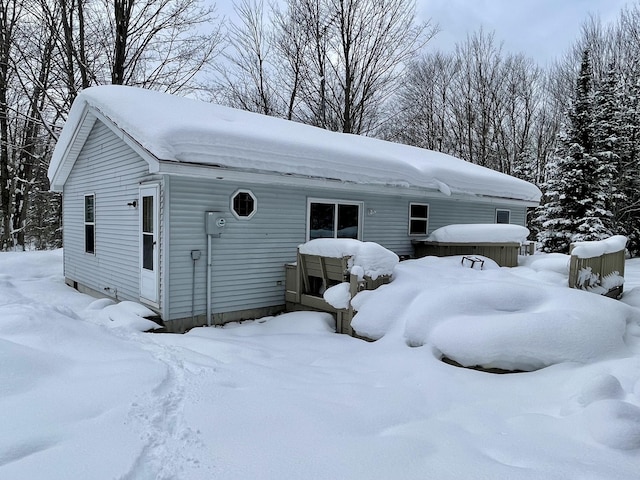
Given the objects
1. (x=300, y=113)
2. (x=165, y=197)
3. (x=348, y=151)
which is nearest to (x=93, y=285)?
(x=165, y=197)

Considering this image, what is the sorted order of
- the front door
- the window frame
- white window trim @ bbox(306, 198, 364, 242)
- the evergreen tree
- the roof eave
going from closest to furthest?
1. the roof eave
2. the front door
3. white window trim @ bbox(306, 198, 364, 242)
4. the window frame
5. the evergreen tree

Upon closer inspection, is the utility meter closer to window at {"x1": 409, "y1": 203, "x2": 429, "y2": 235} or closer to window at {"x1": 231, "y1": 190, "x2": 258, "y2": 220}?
window at {"x1": 231, "y1": 190, "x2": 258, "y2": 220}

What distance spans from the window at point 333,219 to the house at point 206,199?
0.08 ft

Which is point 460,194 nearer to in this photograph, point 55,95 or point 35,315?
point 35,315

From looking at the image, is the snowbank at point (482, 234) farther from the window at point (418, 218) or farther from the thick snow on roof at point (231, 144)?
the thick snow on roof at point (231, 144)

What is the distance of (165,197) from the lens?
19.5 feet

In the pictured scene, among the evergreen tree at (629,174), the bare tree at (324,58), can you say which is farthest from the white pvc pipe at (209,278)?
the evergreen tree at (629,174)

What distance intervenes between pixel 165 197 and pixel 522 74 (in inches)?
994

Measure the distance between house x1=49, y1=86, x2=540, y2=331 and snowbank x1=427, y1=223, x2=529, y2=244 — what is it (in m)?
0.82

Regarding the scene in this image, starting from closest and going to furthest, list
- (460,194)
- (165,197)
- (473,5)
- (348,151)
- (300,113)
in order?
(165,197) → (348,151) → (460,194) → (300,113) → (473,5)

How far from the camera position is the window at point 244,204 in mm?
6645

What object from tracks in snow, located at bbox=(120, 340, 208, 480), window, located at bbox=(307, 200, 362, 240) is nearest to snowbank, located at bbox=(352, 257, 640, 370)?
window, located at bbox=(307, 200, 362, 240)

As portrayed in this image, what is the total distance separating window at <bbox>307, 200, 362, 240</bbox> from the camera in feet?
25.4

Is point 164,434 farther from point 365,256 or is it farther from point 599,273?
point 599,273
